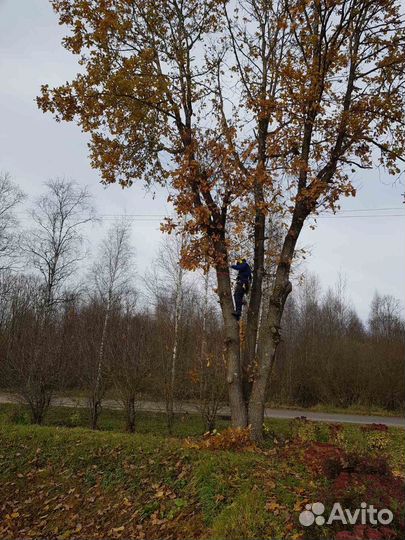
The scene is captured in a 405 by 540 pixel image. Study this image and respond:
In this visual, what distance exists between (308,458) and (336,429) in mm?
4328

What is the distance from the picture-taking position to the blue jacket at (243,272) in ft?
33.3

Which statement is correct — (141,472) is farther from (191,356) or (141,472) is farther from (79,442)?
(191,356)

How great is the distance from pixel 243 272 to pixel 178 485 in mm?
4660

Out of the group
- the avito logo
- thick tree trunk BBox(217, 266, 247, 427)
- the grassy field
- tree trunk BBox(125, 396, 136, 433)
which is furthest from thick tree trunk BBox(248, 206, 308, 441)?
tree trunk BBox(125, 396, 136, 433)

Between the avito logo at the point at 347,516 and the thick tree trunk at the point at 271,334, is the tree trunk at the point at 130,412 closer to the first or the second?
the thick tree trunk at the point at 271,334

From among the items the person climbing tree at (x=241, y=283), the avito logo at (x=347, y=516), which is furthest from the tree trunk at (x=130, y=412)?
the avito logo at (x=347, y=516)

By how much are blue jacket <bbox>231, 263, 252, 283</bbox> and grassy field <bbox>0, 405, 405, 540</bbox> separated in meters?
3.26

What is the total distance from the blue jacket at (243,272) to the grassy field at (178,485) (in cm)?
326

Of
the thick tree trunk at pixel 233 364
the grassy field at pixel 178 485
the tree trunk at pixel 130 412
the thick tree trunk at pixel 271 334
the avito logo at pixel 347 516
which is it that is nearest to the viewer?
the avito logo at pixel 347 516

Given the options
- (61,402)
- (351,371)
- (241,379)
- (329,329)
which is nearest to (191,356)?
(61,402)

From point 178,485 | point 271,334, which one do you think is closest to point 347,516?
point 178,485

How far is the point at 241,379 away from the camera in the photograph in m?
9.52

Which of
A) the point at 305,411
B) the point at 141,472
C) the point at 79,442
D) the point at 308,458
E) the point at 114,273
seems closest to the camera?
the point at 308,458

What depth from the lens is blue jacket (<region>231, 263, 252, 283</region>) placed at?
33.3ft
